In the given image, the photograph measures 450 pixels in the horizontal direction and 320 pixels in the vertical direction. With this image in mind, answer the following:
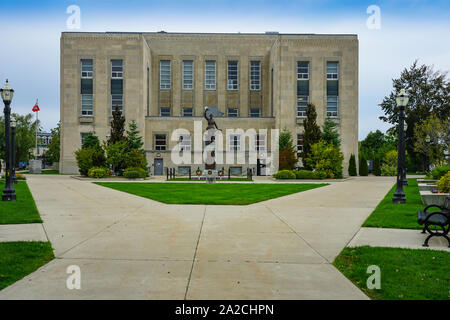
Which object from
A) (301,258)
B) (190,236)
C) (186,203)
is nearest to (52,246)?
(190,236)

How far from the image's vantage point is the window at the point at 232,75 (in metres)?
58.5

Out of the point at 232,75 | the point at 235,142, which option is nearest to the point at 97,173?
the point at 235,142

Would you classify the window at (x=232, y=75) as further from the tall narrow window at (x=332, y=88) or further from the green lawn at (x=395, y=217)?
the green lawn at (x=395, y=217)

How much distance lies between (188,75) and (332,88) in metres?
21.0

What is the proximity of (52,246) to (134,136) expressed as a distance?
38945 mm

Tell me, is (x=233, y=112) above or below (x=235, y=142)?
above

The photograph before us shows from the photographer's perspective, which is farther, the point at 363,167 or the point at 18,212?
the point at 363,167

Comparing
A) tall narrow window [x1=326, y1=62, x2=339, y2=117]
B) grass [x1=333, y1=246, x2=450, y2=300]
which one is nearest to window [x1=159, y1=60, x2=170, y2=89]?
tall narrow window [x1=326, y1=62, x2=339, y2=117]

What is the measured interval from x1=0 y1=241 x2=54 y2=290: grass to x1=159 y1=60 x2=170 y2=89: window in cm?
5158

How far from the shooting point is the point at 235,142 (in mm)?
52375

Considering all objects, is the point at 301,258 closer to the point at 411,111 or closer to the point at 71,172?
the point at 71,172

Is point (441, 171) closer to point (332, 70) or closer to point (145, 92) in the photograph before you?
point (332, 70)
